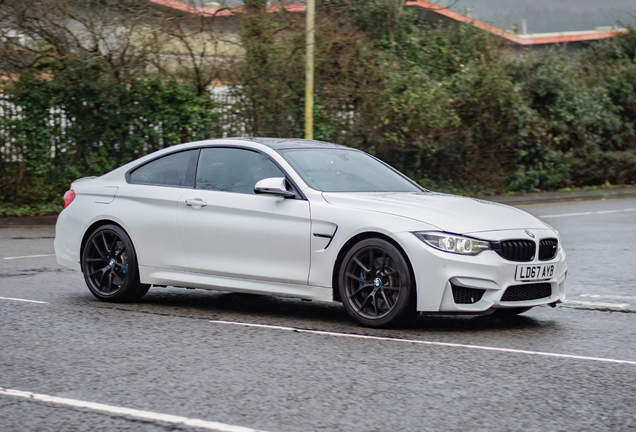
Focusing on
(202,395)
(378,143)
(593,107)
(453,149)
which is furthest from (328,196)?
(593,107)

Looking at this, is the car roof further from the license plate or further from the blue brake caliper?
the license plate

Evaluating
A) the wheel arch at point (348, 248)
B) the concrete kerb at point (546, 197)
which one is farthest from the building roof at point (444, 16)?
the wheel arch at point (348, 248)

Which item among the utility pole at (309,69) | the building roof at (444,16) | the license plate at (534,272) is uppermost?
the building roof at (444,16)

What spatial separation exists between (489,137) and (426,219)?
17884 millimetres

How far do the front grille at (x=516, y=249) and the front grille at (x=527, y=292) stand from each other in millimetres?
226

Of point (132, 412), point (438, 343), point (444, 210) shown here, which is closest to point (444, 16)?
point (444, 210)

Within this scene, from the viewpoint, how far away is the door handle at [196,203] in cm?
733

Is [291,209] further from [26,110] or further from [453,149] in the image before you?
[453,149]

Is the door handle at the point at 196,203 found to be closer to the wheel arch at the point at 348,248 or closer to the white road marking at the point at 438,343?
the white road marking at the point at 438,343

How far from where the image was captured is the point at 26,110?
58.7ft

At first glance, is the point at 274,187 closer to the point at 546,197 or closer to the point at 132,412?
the point at 132,412

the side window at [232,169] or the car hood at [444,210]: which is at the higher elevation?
the side window at [232,169]

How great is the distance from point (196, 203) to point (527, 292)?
9.93 feet

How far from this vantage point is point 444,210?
255 inches
